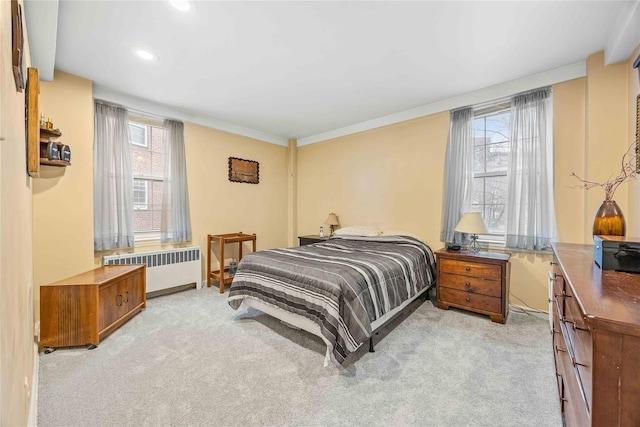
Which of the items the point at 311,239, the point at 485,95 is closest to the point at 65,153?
the point at 311,239

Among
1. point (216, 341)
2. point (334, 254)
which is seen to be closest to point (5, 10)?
point (216, 341)

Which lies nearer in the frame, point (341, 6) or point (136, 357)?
point (341, 6)

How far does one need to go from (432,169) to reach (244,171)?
3086 millimetres

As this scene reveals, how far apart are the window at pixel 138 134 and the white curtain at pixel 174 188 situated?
258mm

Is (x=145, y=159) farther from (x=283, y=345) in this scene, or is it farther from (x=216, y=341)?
(x=283, y=345)

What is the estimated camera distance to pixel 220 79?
295 cm

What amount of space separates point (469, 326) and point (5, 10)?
3642 millimetres

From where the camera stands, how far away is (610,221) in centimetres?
161

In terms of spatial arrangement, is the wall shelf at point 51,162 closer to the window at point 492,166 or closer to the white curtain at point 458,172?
the white curtain at point 458,172

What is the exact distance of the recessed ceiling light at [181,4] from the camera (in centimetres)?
184

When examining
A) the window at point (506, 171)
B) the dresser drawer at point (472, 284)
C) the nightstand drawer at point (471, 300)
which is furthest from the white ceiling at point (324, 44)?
the nightstand drawer at point (471, 300)

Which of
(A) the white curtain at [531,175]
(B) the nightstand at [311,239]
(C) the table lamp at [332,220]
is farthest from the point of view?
(C) the table lamp at [332,220]

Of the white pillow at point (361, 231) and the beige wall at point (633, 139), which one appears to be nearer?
the beige wall at point (633, 139)

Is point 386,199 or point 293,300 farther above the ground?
point 386,199
